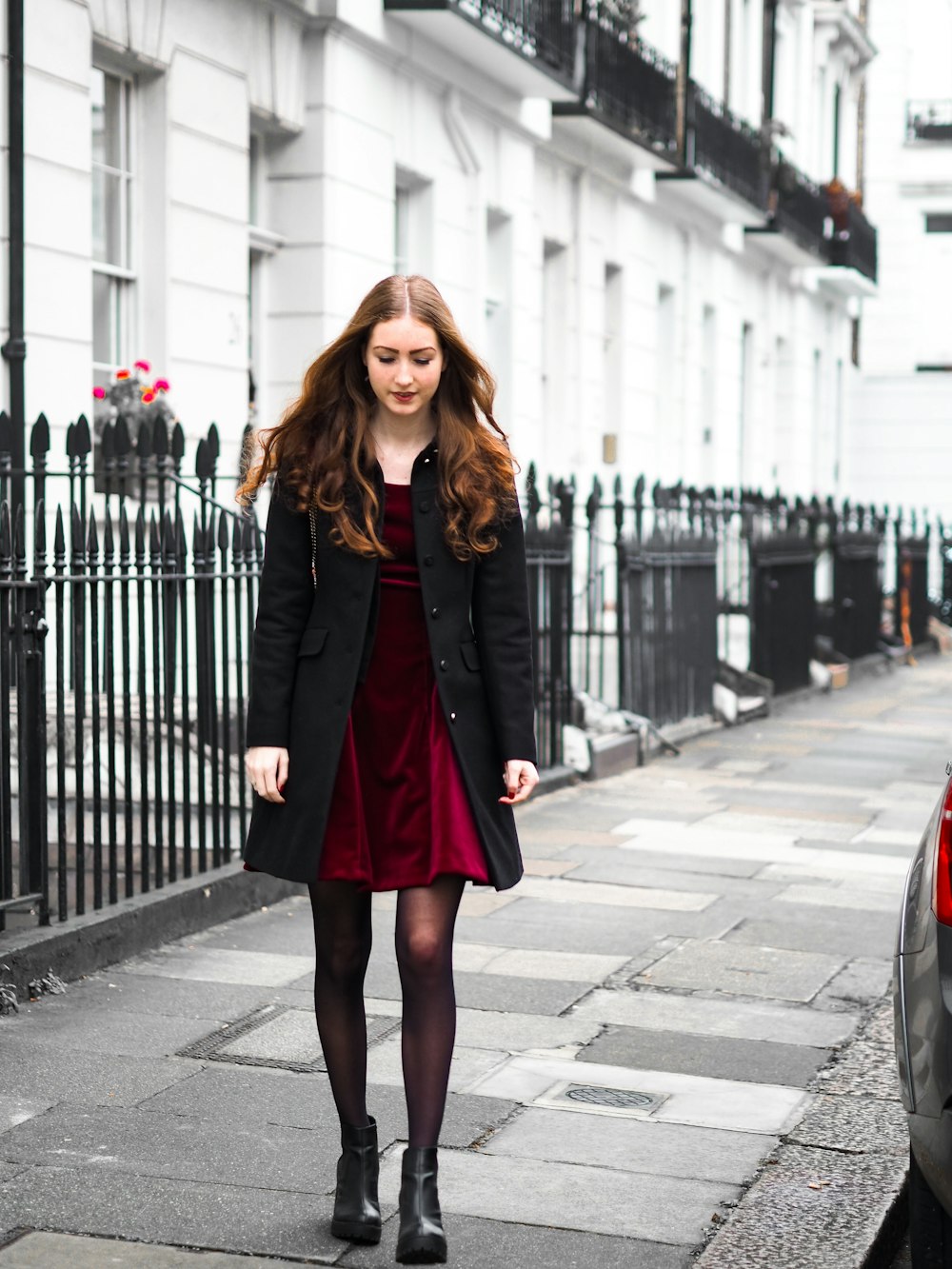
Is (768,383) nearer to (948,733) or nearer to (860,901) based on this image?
(948,733)

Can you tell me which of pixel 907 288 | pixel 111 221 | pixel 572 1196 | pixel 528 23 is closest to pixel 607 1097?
pixel 572 1196

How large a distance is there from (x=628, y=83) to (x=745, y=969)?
13628mm

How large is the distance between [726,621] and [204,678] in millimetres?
8155

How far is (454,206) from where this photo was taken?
575 inches

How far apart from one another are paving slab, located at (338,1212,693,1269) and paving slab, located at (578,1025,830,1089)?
Result: 4.04 ft

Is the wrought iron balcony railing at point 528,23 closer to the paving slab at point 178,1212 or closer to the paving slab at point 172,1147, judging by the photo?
the paving slab at point 172,1147

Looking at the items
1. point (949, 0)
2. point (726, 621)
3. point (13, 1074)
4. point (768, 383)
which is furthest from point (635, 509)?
point (949, 0)

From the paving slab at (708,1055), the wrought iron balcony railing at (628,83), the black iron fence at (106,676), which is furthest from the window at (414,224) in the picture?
the paving slab at (708,1055)

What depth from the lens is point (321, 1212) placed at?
12.3 feet

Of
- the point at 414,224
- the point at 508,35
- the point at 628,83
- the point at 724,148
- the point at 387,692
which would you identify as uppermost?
the point at 724,148

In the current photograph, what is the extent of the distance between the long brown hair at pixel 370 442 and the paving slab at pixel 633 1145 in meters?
1.41

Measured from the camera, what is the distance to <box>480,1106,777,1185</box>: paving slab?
411cm

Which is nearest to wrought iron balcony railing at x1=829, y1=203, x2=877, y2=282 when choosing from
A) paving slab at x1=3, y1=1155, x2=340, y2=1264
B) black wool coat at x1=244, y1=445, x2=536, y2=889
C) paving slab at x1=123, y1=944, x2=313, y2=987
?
paving slab at x1=123, y1=944, x2=313, y2=987

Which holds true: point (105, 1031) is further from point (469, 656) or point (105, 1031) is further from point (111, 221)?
point (111, 221)
